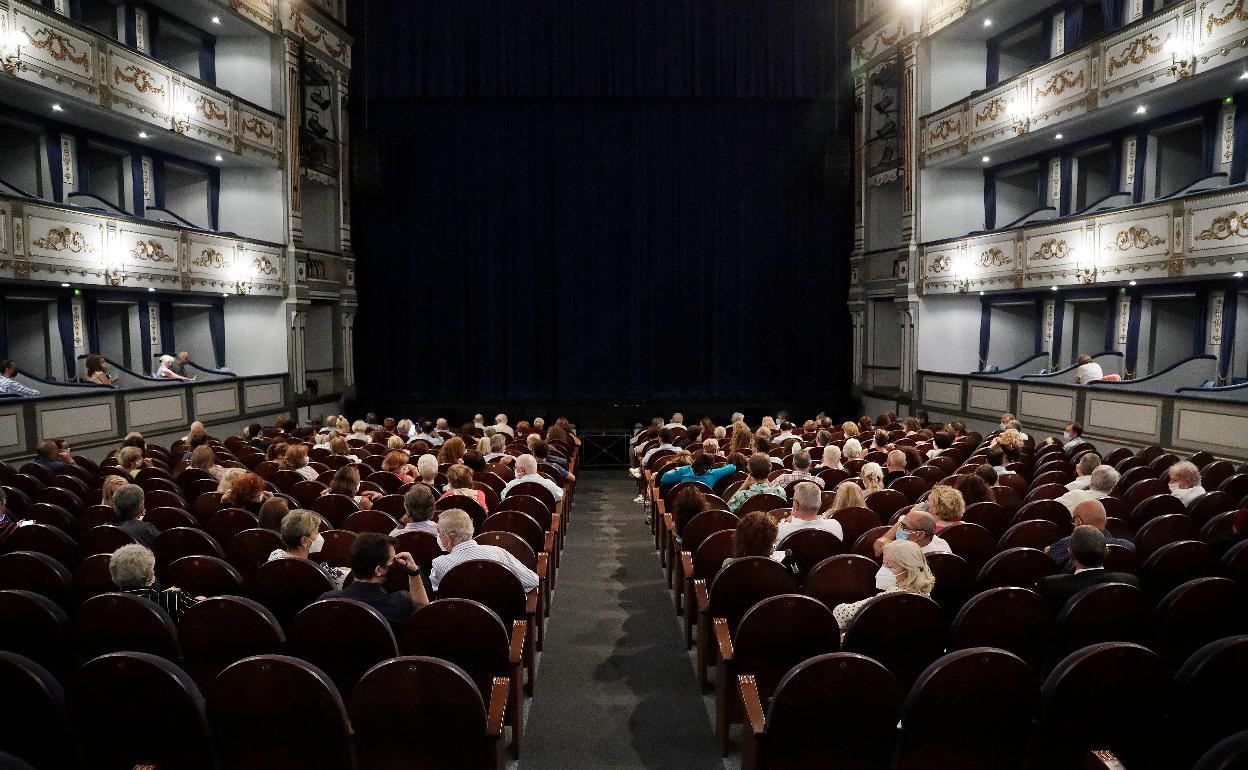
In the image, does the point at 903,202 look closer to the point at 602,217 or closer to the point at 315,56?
the point at 602,217

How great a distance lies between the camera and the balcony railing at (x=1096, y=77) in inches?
422

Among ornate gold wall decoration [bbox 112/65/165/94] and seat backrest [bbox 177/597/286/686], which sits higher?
ornate gold wall decoration [bbox 112/65/165/94]

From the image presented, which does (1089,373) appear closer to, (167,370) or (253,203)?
(167,370)

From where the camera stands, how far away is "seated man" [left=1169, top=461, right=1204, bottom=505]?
6.39 m

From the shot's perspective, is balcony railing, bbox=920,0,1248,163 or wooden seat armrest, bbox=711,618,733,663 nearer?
wooden seat armrest, bbox=711,618,733,663

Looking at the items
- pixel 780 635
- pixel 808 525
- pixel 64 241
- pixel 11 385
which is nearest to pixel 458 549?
pixel 780 635

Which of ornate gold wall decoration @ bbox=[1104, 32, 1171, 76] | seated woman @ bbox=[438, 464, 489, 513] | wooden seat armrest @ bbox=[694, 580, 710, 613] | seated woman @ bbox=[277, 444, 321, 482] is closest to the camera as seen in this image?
wooden seat armrest @ bbox=[694, 580, 710, 613]

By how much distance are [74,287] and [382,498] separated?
956cm

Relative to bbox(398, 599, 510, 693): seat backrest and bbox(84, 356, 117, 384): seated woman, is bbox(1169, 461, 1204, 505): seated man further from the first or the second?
bbox(84, 356, 117, 384): seated woman

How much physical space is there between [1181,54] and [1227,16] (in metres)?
0.78

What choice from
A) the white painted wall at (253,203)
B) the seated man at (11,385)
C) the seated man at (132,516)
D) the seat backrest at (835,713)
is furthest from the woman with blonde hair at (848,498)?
the white painted wall at (253,203)

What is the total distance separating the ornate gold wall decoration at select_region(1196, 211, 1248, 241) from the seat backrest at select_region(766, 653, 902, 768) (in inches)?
395

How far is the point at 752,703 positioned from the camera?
3.38 metres

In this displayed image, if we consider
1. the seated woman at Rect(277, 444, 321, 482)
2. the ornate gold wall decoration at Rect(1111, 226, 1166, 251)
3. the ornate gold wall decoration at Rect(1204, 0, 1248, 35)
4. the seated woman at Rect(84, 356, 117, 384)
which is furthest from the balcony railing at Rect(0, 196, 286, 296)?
the ornate gold wall decoration at Rect(1204, 0, 1248, 35)
